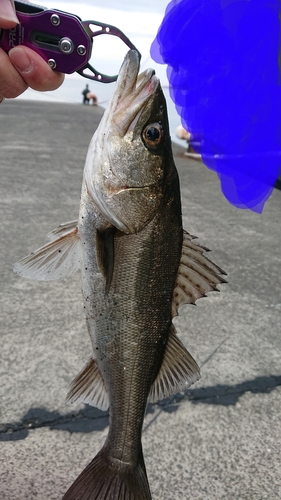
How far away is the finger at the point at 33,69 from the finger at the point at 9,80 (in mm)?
18

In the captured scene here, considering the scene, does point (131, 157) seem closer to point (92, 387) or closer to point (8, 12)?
point (8, 12)

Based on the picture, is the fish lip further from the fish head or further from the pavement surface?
the pavement surface

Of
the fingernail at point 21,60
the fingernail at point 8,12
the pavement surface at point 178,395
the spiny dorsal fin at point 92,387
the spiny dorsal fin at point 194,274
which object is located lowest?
the pavement surface at point 178,395

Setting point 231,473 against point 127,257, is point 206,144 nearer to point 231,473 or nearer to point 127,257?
point 127,257

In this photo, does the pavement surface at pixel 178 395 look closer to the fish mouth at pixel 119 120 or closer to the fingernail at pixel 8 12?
the fish mouth at pixel 119 120

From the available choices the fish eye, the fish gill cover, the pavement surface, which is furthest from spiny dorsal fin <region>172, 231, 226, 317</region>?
the pavement surface

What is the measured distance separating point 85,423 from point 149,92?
186 cm

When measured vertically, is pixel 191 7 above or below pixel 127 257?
above

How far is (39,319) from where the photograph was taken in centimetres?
364

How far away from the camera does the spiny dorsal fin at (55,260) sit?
1.69 m

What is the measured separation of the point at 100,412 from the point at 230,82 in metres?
1.88

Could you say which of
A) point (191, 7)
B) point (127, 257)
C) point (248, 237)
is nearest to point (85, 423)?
point (127, 257)

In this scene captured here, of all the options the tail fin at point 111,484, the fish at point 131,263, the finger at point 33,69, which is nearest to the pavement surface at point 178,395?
the tail fin at point 111,484

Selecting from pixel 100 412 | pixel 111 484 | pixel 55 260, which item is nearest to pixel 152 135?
pixel 55 260
